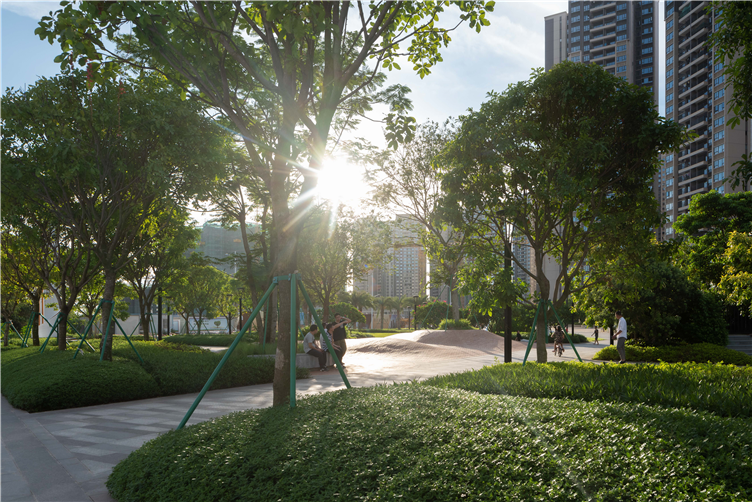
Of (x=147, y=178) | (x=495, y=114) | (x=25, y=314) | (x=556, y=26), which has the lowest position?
(x=25, y=314)

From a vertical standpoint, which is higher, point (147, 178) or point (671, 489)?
point (147, 178)

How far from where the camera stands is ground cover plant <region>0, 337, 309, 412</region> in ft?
30.7

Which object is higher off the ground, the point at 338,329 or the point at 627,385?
the point at 627,385

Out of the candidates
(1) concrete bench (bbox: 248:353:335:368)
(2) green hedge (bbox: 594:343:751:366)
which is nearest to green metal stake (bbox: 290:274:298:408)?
(1) concrete bench (bbox: 248:353:335:368)

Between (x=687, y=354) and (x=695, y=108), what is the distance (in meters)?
87.3

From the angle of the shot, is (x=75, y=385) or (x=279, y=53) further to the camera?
(x=75, y=385)

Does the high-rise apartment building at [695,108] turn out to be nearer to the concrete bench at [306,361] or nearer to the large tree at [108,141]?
the concrete bench at [306,361]

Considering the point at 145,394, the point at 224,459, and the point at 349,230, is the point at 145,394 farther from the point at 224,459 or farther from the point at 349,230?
the point at 349,230

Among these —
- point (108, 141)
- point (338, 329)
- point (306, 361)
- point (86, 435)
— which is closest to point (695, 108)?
point (338, 329)

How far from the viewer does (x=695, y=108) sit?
281 ft

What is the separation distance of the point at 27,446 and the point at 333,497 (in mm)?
5500

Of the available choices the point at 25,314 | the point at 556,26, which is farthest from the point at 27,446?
the point at 556,26

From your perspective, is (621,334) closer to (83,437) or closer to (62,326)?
(83,437)

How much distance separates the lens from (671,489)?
9.91ft
